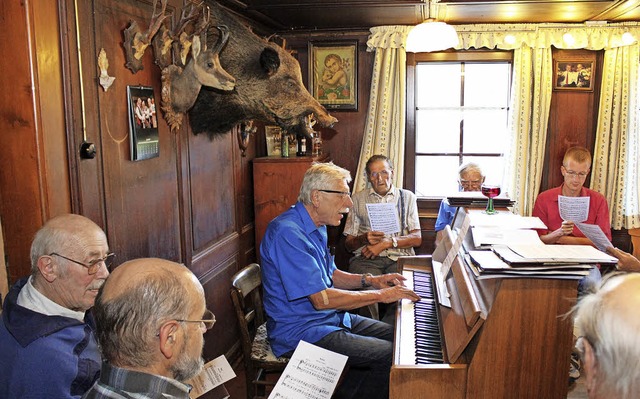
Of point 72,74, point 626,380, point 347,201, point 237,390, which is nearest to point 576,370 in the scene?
point 347,201

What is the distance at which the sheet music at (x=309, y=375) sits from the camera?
6.37ft

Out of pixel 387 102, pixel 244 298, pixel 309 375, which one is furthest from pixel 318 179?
pixel 387 102

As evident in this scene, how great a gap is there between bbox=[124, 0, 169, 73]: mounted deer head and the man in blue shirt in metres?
0.93

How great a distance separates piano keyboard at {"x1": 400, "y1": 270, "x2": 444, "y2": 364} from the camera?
6.89 ft

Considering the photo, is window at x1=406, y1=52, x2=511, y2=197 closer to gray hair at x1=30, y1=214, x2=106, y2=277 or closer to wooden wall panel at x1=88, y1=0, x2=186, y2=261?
wooden wall panel at x1=88, y1=0, x2=186, y2=261

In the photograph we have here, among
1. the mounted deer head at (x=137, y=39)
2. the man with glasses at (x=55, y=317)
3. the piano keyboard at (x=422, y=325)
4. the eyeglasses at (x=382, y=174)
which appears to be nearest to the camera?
the man with glasses at (x=55, y=317)

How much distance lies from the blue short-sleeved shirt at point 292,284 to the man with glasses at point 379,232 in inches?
49.8

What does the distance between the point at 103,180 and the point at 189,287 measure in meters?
1.11

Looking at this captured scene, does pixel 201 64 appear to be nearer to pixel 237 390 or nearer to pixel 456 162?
pixel 237 390

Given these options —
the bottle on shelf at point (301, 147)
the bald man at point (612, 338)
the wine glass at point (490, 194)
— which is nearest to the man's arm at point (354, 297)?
the wine glass at point (490, 194)

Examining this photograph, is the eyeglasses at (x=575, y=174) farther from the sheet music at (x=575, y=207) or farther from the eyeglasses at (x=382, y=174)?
the eyeglasses at (x=382, y=174)

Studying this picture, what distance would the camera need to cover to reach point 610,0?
11.8ft

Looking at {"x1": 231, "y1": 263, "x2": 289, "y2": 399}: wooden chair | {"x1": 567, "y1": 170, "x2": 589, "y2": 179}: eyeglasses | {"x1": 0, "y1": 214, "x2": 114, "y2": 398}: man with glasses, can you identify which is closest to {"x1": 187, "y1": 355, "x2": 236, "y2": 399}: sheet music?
{"x1": 0, "y1": 214, "x2": 114, "y2": 398}: man with glasses

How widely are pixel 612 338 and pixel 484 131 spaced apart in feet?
13.2
